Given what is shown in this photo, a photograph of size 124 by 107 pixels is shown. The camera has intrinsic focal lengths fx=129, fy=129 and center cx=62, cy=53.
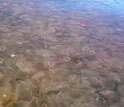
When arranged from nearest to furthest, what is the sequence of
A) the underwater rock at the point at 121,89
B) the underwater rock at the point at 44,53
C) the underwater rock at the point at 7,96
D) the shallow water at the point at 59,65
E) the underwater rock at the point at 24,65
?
the underwater rock at the point at 7,96 < the shallow water at the point at 59,65 < the underwater rock at the point at 121,89 < the underwater rock at the point at 24,65 < the underwater rock at the point at 44,53

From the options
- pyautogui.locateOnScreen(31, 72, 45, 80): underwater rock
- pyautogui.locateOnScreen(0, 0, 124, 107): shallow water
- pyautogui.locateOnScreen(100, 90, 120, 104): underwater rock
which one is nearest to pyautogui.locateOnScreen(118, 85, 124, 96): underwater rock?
pyautogui.locateOnScreen(0, 0, 124, 107): shallow water

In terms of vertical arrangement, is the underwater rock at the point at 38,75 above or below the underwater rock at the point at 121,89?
above

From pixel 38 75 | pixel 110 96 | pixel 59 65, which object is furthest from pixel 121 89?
pixel 38 75

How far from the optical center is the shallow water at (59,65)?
252cm

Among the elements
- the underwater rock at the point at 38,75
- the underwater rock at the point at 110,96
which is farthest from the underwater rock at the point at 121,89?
the underwater rock at the point at 38,75

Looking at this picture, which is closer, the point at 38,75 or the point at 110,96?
the point at 110,96

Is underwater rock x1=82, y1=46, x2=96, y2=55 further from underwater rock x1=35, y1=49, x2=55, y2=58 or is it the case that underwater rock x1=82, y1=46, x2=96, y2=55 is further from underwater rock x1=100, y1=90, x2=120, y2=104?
underwater rock x1=100, y1=90, x2=120, y2=104

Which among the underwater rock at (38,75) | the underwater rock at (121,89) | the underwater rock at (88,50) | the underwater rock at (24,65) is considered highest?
the underwater rock at (24,65)

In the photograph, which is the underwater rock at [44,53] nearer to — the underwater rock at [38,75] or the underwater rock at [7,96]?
the underwater rock at [38,75]

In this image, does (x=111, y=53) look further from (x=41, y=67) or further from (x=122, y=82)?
(x=41, y=67)

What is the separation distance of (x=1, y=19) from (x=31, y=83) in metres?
4.05

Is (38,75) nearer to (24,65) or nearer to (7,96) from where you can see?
(24,65)

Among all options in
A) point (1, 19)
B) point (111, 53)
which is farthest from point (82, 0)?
point (111, 53)

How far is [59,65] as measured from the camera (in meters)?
3.33
